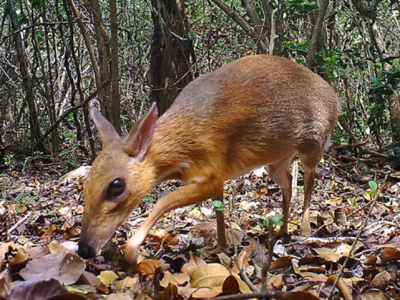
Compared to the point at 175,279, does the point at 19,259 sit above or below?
above

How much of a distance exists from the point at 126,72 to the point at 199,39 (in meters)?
1.59

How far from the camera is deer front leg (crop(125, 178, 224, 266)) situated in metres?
3.13

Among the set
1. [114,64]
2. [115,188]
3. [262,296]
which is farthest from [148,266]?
[114,64]

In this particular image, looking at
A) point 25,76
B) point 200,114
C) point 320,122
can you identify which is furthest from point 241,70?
point 25,76

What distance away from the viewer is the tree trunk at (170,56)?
749cm

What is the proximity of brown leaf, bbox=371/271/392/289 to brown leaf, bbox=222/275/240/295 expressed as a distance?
0.82 metres

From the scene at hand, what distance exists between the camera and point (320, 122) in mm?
4930

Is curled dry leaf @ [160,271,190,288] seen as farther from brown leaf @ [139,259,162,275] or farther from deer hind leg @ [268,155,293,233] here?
deer hind leg @ [268,155,293,233]

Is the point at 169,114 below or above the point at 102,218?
above

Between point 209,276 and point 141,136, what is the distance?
1.09m

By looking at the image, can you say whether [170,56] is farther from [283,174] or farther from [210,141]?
[210,141]

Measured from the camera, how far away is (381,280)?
2955mm

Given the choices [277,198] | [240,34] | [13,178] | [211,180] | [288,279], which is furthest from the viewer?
[240,34]

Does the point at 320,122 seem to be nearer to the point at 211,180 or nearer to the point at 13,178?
the point at 211,180
